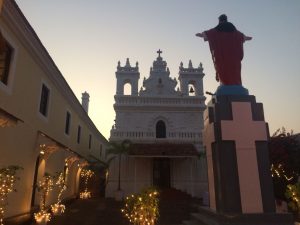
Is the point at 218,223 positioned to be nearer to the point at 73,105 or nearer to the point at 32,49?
the point at 32,49

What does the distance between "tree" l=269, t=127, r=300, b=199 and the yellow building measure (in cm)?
1137

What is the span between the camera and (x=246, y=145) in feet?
20.5

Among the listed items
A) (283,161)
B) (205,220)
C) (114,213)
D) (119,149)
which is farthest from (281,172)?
(119,149)

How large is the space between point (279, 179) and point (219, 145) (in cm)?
994

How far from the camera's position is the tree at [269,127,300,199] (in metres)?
13.2

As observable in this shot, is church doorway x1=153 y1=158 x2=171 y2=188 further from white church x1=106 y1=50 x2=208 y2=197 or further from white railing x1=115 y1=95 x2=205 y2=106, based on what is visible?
white railing x1=115 y1=95 x2=205 y2=106

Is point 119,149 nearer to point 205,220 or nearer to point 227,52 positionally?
point 205,220

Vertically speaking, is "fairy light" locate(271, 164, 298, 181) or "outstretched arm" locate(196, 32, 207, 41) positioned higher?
"outstretched arm" locate(196, 32, 207, 41)

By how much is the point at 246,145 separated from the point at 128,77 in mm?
16522

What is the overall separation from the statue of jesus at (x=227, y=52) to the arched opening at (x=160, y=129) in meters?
13.5

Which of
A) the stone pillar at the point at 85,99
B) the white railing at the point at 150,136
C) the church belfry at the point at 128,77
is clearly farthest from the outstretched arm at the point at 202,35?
the stone pillar at the point at 85,99

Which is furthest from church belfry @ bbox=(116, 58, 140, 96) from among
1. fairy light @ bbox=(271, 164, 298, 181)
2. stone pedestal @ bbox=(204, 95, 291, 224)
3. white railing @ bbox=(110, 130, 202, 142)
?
stone pedestal @ bbox=(204, 95, 291, 224)

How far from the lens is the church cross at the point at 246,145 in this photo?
19.6 ft

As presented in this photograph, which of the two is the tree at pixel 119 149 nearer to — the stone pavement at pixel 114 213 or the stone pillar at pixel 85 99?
the stone pavement at pixel 114 213
